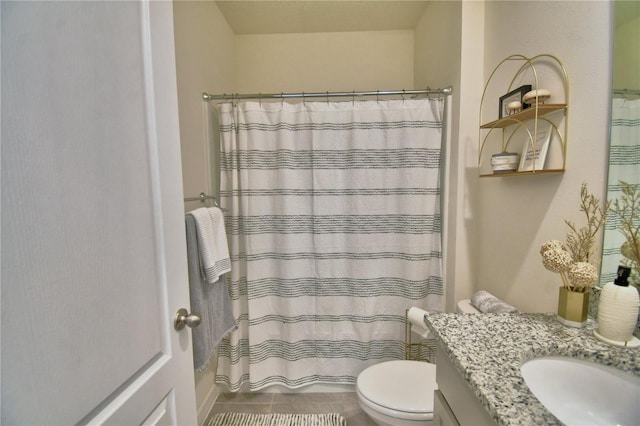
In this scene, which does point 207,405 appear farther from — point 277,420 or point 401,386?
point 401,386

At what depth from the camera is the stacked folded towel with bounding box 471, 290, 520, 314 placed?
110cm

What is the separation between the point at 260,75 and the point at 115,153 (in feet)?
6.20

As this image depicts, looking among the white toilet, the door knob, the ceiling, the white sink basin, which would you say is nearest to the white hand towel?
the door knob

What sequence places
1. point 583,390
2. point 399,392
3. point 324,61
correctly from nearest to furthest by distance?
point 583,390
point 399,392
point 324,61

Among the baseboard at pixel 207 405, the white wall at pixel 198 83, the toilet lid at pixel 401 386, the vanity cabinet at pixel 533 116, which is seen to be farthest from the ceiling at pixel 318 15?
the baseboard at pixel 207 405

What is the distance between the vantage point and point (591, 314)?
79cm

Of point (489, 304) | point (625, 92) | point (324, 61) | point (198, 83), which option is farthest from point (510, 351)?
point (324, 61)

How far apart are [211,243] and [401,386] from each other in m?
1.12

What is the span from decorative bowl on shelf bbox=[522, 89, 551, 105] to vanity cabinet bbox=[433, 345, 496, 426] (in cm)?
97

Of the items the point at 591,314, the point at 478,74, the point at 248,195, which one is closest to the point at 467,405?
the point at 591,314

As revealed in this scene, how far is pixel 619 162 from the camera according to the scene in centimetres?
75

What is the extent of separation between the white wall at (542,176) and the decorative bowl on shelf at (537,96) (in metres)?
0.07

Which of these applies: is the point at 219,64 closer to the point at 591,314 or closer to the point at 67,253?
the point at 67,253

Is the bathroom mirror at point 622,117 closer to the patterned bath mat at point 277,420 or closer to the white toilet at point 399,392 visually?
the white toilet at point 399,392
